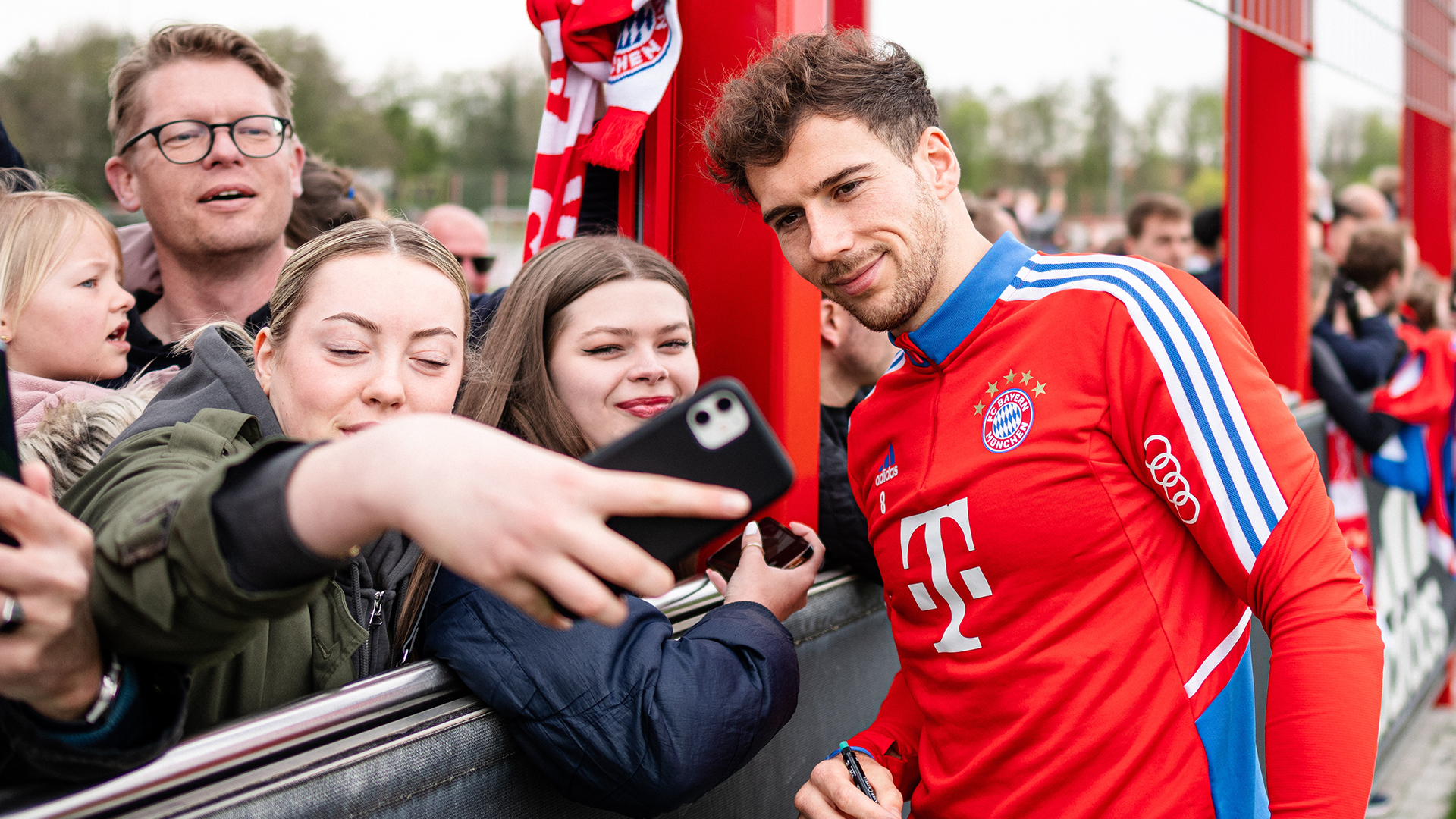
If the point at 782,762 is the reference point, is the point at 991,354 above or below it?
above

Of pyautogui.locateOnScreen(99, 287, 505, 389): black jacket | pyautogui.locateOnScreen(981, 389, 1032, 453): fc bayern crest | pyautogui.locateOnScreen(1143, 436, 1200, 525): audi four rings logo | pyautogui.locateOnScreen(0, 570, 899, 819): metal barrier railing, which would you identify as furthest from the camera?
pyautogui.locateOnScreen(99, 287, 505, 389): black jacket

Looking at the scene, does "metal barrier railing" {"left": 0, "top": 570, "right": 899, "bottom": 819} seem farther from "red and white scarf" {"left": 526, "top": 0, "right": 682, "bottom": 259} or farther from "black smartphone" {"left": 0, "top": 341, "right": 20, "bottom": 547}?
"red and white scarf" {"left": 526, "top": 0, "right": 682, "bottom": 259}

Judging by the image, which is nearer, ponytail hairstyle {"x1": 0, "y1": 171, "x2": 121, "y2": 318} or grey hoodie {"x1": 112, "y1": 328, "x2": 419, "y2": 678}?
grey hoodie {"x1": 112, "y1": 328, "x2": 419, "y2": 678}

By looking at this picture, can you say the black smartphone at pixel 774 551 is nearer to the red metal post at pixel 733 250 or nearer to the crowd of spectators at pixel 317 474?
the crowd of spectators at pixel 317 474

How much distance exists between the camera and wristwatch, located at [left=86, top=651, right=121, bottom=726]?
0.88 m

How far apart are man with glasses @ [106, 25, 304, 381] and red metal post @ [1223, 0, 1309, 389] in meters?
3.58

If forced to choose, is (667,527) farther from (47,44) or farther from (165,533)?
(47,44)

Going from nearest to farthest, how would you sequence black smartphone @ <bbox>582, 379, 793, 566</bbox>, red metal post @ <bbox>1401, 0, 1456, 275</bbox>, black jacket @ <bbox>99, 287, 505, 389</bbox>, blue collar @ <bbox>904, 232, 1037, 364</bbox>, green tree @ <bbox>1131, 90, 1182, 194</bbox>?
black smartphone @ <bbox>582, 379, 793, 566</bbox> → blue collar @ <bbox>904, 232, 1037, 364</bbox> → black jacket @ <bbox>99, 287, 505, 389</bbox> → red metal post @ <bbox>1401, 0, 1456, 275</bbox> → green tree @ <bbox>1131, 90, 1182, 194</bbox>

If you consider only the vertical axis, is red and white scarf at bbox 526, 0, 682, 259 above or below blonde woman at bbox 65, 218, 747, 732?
above

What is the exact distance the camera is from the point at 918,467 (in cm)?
157

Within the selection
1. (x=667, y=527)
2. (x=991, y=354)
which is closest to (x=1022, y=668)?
(x=991, y=354)

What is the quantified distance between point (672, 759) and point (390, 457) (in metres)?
0.86

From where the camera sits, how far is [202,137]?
254 cm

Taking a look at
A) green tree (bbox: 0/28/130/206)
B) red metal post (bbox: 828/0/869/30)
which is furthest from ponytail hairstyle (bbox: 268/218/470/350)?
green tree (bbox: 0/28/130/206)
